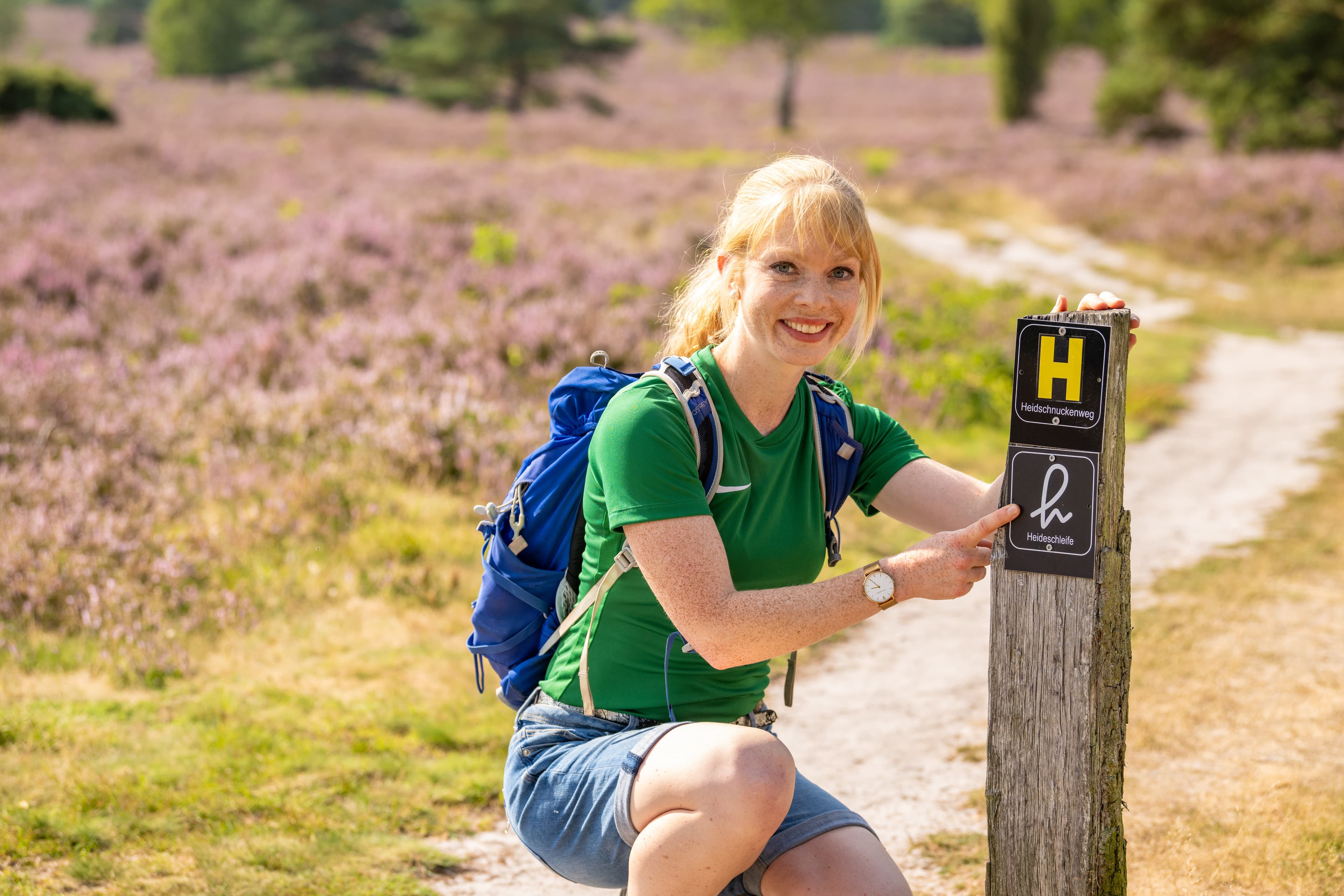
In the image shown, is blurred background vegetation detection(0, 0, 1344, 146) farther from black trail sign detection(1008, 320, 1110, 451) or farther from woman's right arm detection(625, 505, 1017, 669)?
woman's right arm detection(625, 505, 1017, 669)

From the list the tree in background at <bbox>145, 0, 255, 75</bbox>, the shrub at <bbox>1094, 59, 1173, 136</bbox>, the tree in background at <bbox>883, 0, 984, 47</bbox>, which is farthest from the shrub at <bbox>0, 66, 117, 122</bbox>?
the tree in background at <bbox>883, 0, 984, 47</bbox>

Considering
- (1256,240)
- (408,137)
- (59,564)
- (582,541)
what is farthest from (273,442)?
(408,137)

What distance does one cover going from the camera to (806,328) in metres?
2.26

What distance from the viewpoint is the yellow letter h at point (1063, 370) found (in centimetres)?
215

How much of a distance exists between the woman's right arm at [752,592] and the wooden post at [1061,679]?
198mm

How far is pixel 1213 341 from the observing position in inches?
460

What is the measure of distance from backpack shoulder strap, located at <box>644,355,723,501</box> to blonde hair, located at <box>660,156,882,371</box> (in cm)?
28

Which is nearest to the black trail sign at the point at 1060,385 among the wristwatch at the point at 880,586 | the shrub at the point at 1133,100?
the wristwatch at the point at 880,586

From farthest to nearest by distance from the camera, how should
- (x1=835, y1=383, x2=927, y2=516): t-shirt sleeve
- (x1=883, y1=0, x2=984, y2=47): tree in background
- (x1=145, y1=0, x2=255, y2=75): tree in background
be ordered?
(x1=883, y1=0, x2=984, y2=47): tree in background → (x1=145, y1=0, x2=255, y2=75): tree in background → (x1=835, y1=383, x2=927, y2=516): t-shirt sleeve

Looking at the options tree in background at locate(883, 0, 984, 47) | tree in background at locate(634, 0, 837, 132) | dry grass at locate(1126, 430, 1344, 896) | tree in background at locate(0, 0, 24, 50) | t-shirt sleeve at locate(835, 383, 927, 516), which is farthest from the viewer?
tree in background at locate(883, 0, 984, 47)

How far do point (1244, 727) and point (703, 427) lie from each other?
2.74 metres

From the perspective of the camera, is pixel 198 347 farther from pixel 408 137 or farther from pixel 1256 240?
pixel 408 137

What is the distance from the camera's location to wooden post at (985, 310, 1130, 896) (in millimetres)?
2162

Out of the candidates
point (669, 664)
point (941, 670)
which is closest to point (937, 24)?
A: point (941, 670)
